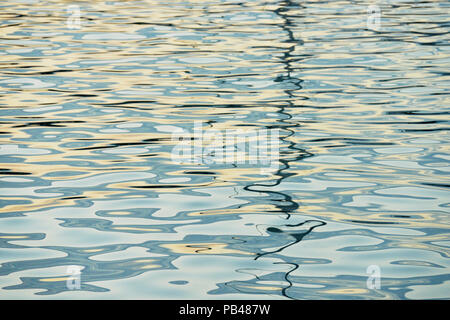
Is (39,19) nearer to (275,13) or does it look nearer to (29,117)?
(275,13)

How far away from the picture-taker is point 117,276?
15.0ft

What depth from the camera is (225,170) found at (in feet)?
21.3

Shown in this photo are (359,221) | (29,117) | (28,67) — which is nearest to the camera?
(359,221)

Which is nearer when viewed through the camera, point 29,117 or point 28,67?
point 29,117

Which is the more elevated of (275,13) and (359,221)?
(275,13)

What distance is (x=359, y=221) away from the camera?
17.6ft

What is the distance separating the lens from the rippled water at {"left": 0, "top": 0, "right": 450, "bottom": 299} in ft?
15.1

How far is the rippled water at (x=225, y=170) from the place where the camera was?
4.61 metres

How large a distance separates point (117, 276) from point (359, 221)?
169cm

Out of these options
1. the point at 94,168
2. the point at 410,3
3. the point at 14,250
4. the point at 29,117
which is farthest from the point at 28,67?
the point at 410,3

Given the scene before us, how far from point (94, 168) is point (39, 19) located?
9.18 m
